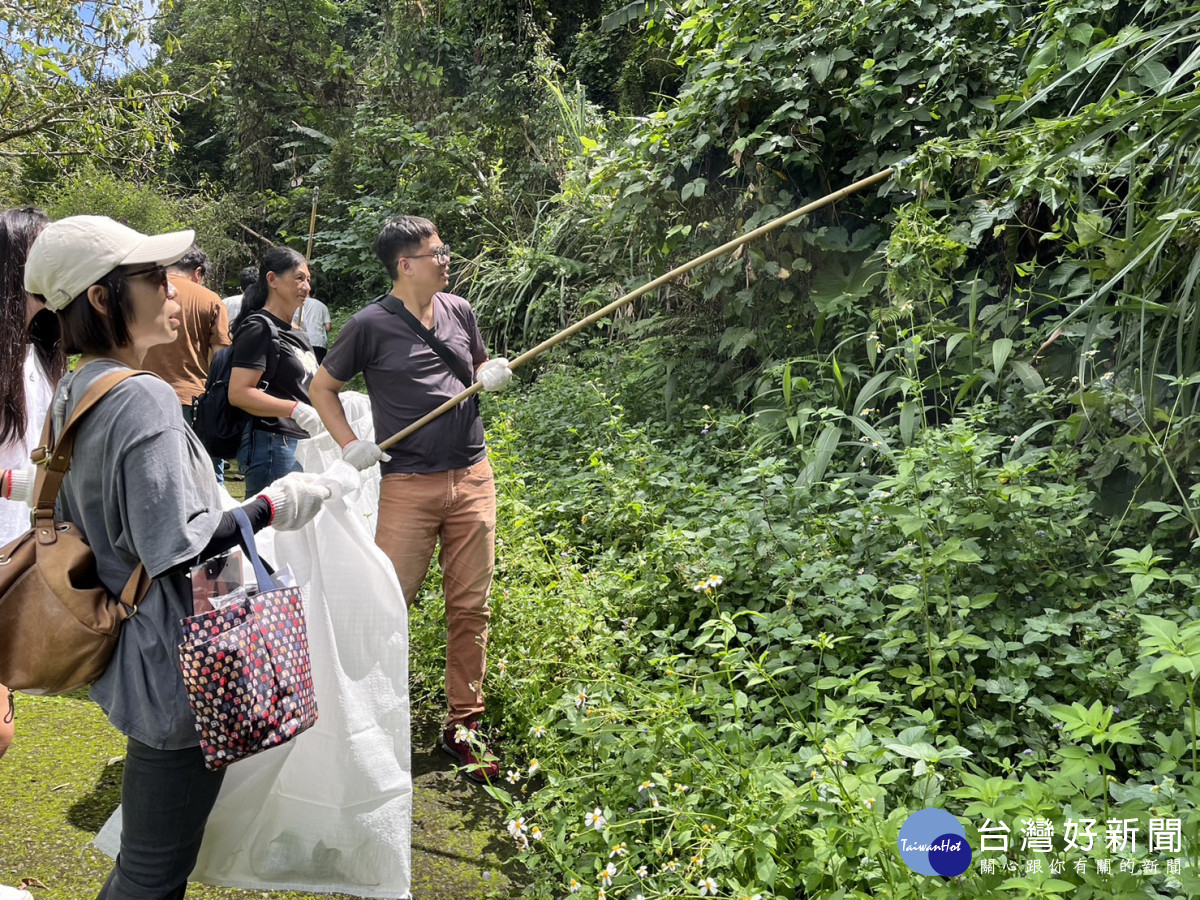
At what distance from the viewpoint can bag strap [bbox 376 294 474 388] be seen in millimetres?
3291

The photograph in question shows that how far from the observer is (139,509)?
169 centimetres

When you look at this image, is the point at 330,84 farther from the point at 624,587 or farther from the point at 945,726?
the point at 945,726

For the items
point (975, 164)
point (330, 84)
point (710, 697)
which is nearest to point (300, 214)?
point (330, 84)

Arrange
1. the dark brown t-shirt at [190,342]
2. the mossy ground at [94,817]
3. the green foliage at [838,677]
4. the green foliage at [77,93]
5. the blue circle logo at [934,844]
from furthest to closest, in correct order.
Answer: the green foliage at [77,93] < the dark brown t-shirt at [190,342] < the mossy ground at [94,817] < the green foliage at [838,677] < the blue circle logo at [934,844]

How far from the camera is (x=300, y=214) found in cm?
1379

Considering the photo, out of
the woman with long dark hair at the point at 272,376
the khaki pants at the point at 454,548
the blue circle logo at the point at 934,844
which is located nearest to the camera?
the blue circle logo at the point at 934,844

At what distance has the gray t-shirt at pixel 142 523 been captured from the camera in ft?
5.56

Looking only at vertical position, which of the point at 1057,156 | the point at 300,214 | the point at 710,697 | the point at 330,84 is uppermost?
the point at 330,84

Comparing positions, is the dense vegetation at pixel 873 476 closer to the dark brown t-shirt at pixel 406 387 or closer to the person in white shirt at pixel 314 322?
the dark brown t-shirt at pixel 406 387

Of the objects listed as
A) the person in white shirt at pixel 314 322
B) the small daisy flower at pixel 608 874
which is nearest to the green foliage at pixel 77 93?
the person in white shirt at pixel 314 322

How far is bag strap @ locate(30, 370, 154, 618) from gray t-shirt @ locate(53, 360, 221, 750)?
1 cm

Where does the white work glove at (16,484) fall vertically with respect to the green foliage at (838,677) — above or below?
above

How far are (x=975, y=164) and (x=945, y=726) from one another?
2.39 meters

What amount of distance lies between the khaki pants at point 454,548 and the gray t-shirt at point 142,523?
1401 mm
